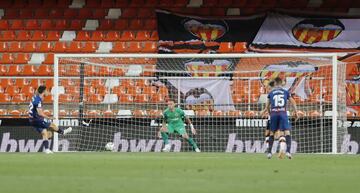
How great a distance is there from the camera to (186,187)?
32.6ft

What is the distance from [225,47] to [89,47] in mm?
4501

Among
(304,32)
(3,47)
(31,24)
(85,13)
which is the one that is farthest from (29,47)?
(304,32)

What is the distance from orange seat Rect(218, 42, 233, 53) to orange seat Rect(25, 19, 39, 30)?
6.31 meters

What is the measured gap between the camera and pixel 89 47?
96.2 ft

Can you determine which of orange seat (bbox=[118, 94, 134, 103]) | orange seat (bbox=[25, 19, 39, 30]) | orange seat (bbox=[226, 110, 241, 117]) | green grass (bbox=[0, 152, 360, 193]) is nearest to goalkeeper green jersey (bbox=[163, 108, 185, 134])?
orange seat (bbox=[226, 110, 241, 117])

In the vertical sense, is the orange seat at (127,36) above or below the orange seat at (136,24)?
below

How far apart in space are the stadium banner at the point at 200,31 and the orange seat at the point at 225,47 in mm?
167

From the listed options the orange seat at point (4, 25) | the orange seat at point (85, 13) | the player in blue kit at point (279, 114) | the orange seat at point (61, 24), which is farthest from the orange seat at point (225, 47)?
the player in blue kit at point (279, 114)

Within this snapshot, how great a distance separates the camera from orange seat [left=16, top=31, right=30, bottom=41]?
97.5 feet

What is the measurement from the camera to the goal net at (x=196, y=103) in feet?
78.8

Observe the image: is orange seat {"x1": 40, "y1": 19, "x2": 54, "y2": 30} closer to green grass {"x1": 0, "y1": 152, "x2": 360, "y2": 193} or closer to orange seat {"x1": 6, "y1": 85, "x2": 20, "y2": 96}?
orange seat {"x1": 6, "y1": 85, "x2": 20, "y2": 96}

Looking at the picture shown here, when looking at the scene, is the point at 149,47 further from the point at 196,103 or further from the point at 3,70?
the point at 3,70

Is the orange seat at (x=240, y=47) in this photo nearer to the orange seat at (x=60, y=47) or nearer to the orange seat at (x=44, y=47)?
the orange seat at (x=60, y=47)

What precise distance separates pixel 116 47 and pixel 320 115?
8.21 metres
